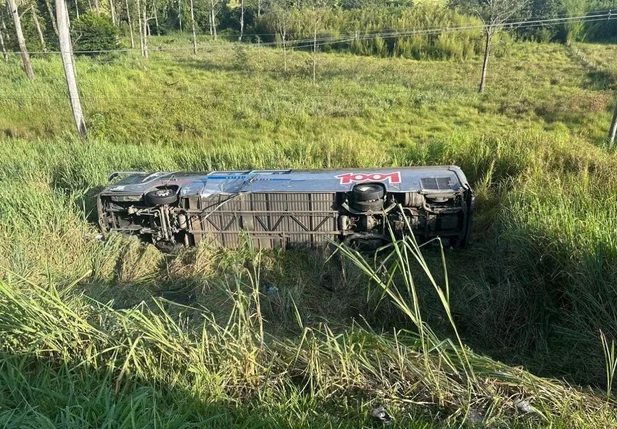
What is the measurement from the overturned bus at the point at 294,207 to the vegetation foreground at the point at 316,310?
0.28 metres

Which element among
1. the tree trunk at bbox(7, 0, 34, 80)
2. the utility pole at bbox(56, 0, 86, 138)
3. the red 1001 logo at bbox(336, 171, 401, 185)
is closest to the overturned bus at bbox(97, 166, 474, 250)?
the red 1001 logo at bbox(336, 171, 401, 185)

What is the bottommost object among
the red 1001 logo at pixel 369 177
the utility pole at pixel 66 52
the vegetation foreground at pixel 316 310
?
the vegetation foreground at pixel 316 310

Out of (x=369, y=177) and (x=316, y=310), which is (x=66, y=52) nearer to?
(x=369, y=177)

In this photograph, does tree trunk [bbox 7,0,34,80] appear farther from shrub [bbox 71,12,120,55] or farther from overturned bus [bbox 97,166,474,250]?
overturned bus [bbox 97,166,474,250]

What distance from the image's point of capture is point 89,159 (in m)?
7.90

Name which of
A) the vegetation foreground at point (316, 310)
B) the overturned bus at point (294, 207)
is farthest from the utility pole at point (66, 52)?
the overturned bus at point (294, 207)

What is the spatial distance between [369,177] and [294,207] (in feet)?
3.46

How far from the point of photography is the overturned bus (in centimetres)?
523

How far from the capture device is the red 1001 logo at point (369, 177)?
17.9 ft

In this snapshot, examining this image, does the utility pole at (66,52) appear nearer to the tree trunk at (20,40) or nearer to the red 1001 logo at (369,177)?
the red 1001 logo at (369,177)

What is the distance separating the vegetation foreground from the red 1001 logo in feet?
2.97

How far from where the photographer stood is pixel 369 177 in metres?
5.56

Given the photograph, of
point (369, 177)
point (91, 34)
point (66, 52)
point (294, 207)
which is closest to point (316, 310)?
point (294, 207)

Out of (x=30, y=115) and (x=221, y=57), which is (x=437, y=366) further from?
(x=221, y=57)
